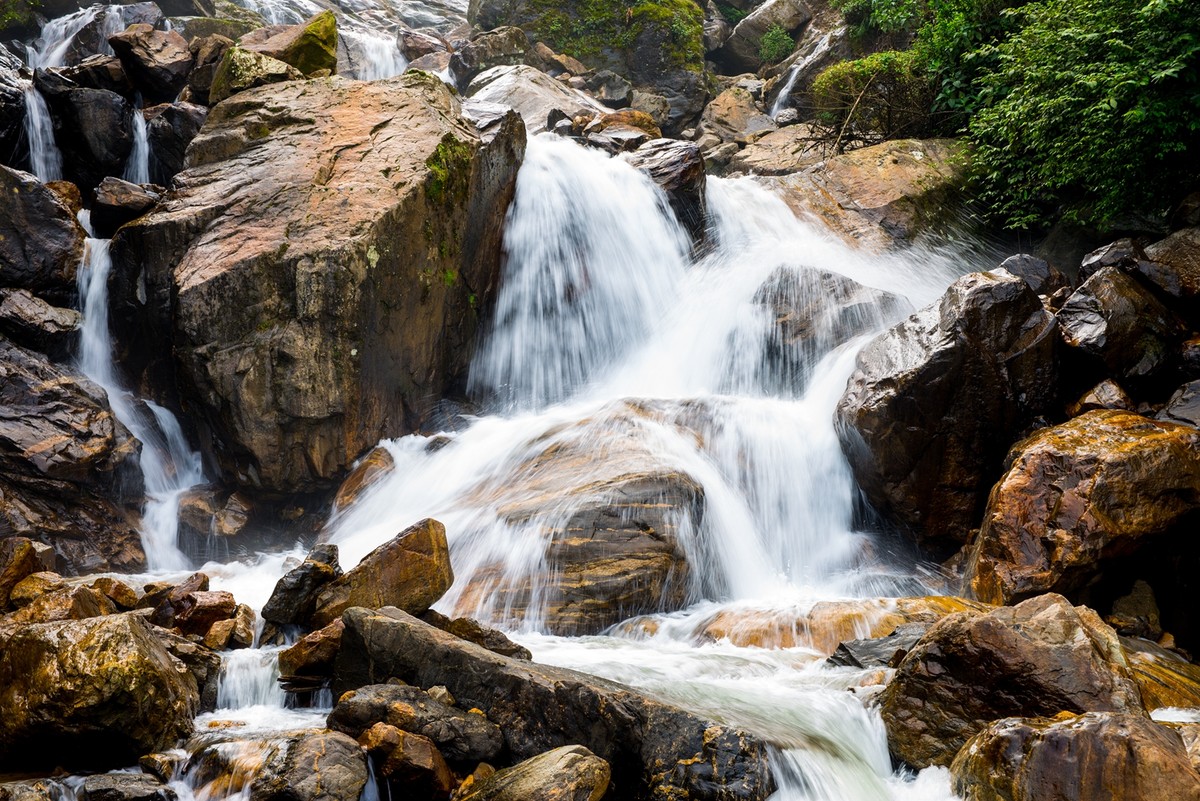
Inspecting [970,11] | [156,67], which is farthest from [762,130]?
[156,67]

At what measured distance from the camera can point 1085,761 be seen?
3.57 metres

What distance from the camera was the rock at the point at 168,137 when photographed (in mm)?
13594

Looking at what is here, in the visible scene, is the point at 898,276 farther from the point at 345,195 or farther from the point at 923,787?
the point at 923,787

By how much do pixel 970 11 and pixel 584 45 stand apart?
492 inches

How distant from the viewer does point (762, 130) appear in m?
22.2

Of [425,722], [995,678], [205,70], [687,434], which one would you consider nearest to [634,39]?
[205,70]

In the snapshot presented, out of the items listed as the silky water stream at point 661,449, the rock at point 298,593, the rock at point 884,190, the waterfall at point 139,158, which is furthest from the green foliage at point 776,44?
the rock at point 298,593

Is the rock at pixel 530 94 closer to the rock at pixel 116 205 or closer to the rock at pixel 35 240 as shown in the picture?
the rock at pixel 116 205

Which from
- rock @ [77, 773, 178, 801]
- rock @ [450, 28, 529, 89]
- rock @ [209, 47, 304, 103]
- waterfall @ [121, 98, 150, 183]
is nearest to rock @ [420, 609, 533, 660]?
rock @ [77, 773, 178, 801]

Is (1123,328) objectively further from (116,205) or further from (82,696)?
(116,205)

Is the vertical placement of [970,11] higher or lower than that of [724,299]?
higher

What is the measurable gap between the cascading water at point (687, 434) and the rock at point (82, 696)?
296 centimetres

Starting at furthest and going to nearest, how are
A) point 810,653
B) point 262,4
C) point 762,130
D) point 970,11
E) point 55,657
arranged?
point 262,4 → point 762,130 → point 970,11 → point 810,653 → point 55,657

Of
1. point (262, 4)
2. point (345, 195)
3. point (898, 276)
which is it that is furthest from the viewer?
point (262, 4)
